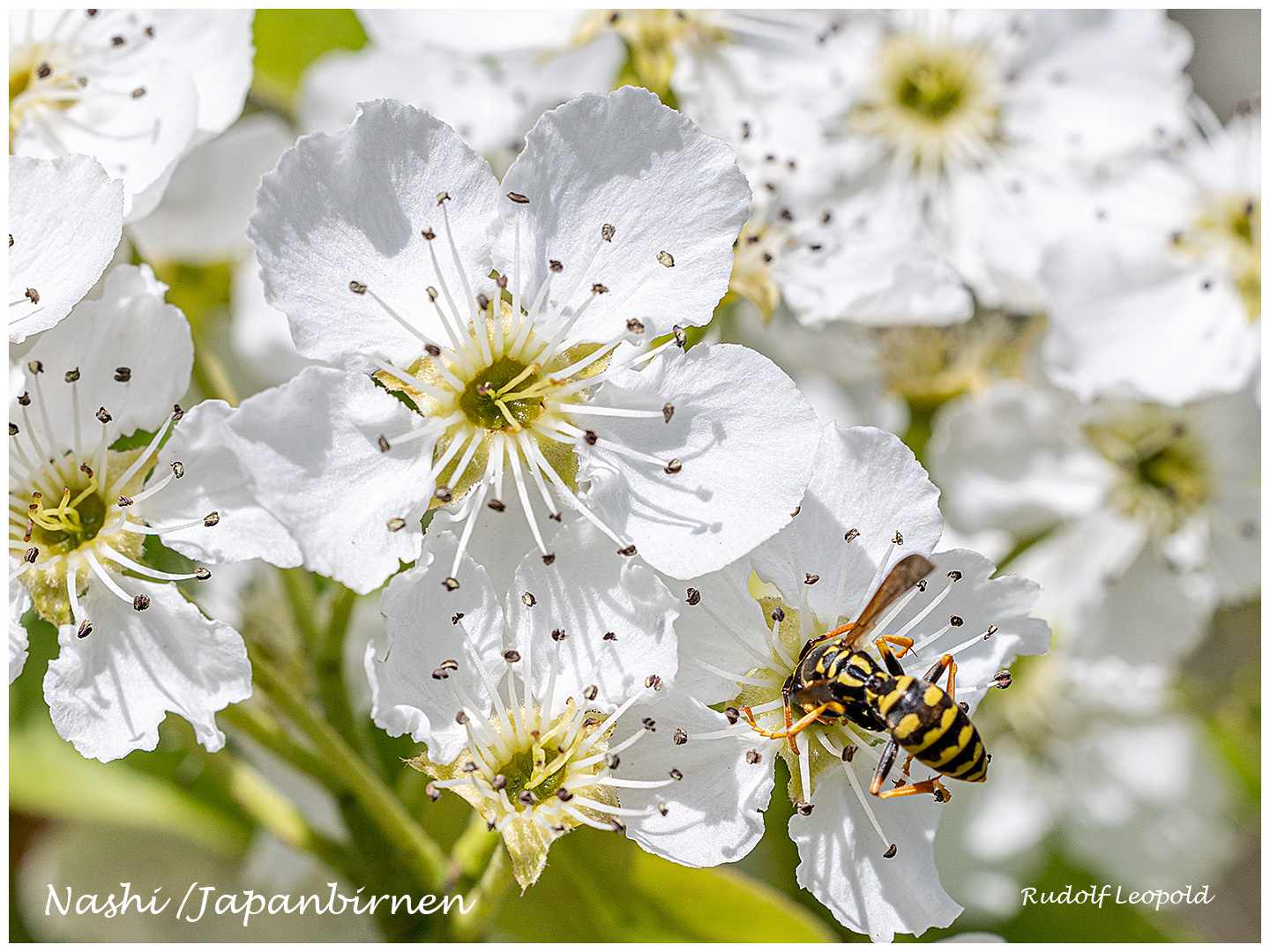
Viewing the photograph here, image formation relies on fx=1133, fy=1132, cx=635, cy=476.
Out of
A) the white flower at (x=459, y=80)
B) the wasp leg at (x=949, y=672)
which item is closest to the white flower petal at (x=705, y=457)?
the wasp leg at (x=949, y=672)

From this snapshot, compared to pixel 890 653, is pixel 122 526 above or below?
above

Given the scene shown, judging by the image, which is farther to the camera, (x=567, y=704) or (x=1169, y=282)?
(x=1169, y=282)

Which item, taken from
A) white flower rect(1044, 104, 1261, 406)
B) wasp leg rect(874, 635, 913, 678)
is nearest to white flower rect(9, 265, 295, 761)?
wasp leg rect(874, 635, 913, 678)

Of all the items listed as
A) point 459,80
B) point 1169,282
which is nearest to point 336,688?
point 459,80

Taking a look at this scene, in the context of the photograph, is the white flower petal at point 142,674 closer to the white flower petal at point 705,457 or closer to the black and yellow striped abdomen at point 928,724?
the white flower petal at point 705,457

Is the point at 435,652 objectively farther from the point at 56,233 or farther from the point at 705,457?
the point at 56,233

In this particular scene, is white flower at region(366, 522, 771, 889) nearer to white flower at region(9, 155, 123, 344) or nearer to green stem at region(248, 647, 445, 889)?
green stem at region(248, 647, 445, 889)

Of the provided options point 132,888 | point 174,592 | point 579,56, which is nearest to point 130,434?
point 174,592
